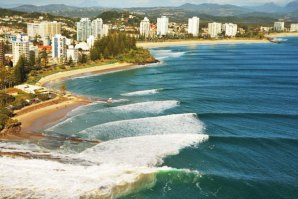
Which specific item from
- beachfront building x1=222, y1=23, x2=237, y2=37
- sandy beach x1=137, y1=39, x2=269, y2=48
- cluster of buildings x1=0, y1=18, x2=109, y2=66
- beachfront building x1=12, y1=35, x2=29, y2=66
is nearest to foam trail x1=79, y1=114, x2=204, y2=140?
cluster of buildings x1=0, y1=18, x2=109, y2=66

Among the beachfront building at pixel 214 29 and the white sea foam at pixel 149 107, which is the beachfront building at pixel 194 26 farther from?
the white sea foam at pixel 149 107

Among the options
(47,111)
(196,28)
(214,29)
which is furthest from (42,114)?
(196,28)

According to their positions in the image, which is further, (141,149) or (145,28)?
(145,28)

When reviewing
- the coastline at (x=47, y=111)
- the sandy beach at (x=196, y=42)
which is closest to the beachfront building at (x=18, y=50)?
the coastline at (x=47, y=111)

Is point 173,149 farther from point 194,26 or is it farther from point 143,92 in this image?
point 194,26

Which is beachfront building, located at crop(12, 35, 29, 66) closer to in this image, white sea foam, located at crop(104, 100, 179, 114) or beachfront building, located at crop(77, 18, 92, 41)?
white sea foam, located at crop(104, 100, 179, 114)

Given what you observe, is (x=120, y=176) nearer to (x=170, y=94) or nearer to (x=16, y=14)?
(x=170, y=94)
